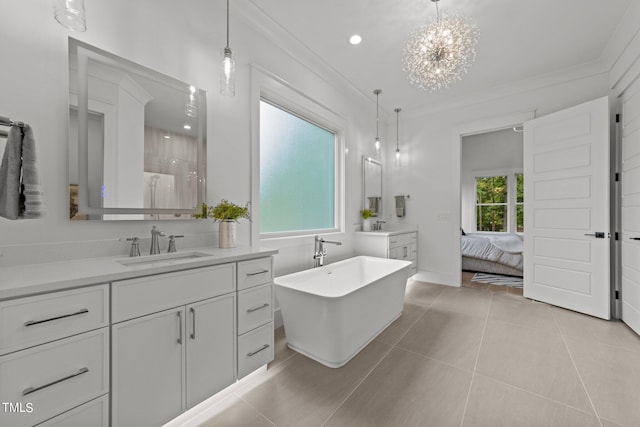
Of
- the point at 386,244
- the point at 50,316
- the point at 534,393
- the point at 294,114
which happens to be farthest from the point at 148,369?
the point at 386,244

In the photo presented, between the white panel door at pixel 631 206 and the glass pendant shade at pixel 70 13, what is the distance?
4000mm

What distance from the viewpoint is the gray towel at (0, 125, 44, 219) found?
100 cm

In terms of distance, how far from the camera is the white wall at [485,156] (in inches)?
239

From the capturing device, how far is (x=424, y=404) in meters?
1.51

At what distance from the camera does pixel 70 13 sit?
3.61ft

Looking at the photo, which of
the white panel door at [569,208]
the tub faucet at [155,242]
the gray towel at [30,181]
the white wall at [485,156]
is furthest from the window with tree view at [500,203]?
the gray towel at [30,181]

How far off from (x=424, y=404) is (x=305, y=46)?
127 inches

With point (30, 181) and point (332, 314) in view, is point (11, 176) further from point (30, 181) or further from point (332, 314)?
point (332, 314)

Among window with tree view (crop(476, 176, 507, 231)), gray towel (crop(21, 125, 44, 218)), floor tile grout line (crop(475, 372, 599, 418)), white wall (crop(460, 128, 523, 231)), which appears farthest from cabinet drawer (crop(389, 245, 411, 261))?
window with tree view (crop(476, 176, 507, 231))

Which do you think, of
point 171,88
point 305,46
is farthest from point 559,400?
point 305,46

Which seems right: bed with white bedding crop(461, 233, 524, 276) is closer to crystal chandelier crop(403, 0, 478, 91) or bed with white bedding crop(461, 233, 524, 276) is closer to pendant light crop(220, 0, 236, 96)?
crystal chandelier crop(403, 0, 478, 91)

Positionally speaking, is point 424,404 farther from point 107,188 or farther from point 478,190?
point 478,190

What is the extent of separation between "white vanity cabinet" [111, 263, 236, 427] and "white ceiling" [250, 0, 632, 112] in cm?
232

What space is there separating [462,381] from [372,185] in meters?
2.92
